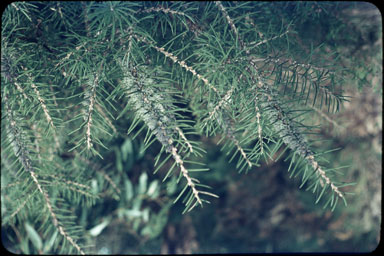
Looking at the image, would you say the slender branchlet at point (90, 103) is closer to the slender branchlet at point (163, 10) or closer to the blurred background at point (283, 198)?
the slender branchlet at point (163, 10)

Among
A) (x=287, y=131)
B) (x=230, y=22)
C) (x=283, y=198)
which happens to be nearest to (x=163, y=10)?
(x=230, y=22)

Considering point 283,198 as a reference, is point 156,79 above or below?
above

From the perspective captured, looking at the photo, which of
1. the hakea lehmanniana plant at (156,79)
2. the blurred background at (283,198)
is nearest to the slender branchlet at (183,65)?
the hakea lehmanniana plant at (156,79)

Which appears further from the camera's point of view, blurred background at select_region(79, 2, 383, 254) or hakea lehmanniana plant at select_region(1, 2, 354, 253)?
blurred background at select_region(79, 2, 383, 254)

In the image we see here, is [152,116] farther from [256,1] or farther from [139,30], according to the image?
[256,1]

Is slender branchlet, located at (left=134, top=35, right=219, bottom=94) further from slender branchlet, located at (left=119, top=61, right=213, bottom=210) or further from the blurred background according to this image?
the blurred background

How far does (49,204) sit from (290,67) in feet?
1.11

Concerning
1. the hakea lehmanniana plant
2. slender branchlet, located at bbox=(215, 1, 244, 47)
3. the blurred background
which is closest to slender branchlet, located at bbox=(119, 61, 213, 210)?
the hakea lehmanniana plant

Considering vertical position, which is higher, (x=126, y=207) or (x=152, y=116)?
(x=152, y=116)

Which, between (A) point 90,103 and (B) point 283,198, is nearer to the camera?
(A) point 90,103

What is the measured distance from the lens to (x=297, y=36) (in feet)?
1.50

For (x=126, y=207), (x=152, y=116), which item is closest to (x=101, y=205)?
(x=126, y=207)

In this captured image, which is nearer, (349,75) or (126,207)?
(349,75)

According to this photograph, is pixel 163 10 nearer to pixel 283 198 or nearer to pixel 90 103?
pixel 90 103
